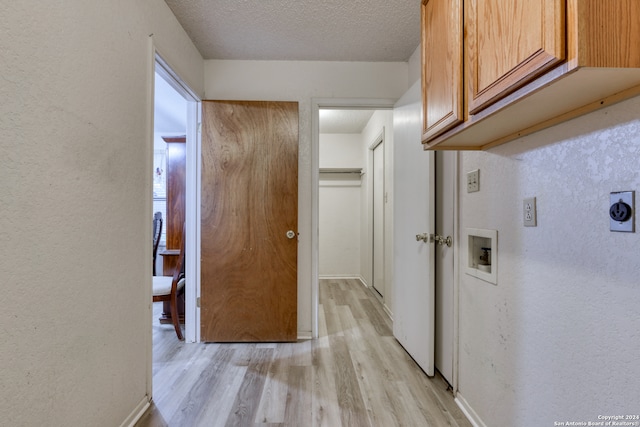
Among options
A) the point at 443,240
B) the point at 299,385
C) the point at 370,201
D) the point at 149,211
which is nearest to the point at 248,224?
the point at 149,211

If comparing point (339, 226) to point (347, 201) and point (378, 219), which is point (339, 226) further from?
point (378, 219)

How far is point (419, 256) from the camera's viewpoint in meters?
1.97

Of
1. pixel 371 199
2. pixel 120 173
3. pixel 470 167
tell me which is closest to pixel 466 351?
pixel 470 167

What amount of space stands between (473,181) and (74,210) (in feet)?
5.67

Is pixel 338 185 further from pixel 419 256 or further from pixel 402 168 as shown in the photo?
pixel 419 256

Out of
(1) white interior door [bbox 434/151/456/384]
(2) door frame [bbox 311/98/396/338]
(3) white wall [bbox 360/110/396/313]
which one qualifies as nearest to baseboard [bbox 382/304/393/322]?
(3) white wall [bbox 360/110/396/313]

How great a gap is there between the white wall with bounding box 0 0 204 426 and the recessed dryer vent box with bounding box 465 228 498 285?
1694 mm

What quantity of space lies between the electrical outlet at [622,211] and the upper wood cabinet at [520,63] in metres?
0.25

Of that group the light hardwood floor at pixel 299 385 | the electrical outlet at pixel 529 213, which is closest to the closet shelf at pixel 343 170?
the light hardwood floor at pixel 299 385

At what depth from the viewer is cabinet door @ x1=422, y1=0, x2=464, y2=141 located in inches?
41.0

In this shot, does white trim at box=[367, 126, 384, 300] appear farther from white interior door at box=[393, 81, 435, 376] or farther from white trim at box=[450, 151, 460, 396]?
white trim at box=[450, 151, 460, 396]

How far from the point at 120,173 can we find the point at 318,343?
1843 millimetres

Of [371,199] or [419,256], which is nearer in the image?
[419,256]

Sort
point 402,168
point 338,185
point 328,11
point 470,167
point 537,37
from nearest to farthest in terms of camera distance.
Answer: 1. point 537,37
2. point 470,167
3. point 328,11
4. point 402,168
5. point 338,185
